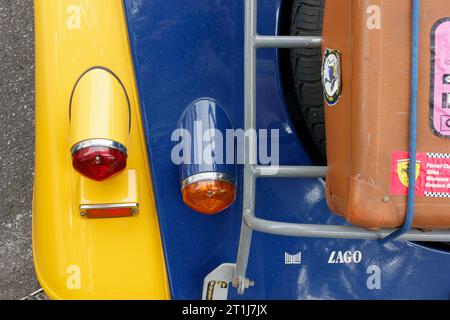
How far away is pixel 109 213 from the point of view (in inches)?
51.8

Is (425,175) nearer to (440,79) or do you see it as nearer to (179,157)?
(440,79)

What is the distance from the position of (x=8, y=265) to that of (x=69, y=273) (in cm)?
100

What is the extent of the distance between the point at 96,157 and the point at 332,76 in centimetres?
57

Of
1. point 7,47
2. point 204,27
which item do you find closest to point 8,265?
point 7,47

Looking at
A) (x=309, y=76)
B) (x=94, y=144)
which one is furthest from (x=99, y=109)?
(x=309, y=76)

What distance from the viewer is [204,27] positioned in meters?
1.40

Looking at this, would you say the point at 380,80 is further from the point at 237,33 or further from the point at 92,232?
the point at 92,232

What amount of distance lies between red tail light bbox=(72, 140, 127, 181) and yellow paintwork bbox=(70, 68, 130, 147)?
2 centimetres

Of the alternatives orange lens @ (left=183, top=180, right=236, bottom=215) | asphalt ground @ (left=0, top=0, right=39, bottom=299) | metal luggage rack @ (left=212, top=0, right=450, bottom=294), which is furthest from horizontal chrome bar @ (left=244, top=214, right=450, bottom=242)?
asphalt ground @ (left=0, top=0, right=39, bottom=299)

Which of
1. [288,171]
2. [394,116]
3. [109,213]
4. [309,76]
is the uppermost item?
[309,76]

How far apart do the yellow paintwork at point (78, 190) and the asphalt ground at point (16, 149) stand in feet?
2.94

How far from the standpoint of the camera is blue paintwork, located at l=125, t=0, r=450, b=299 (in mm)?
1385

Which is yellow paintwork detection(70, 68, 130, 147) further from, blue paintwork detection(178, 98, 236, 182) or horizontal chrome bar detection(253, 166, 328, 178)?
horizontal chrome bar detection(253, 166, 328, 178)

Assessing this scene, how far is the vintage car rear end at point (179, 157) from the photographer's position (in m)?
1.32
